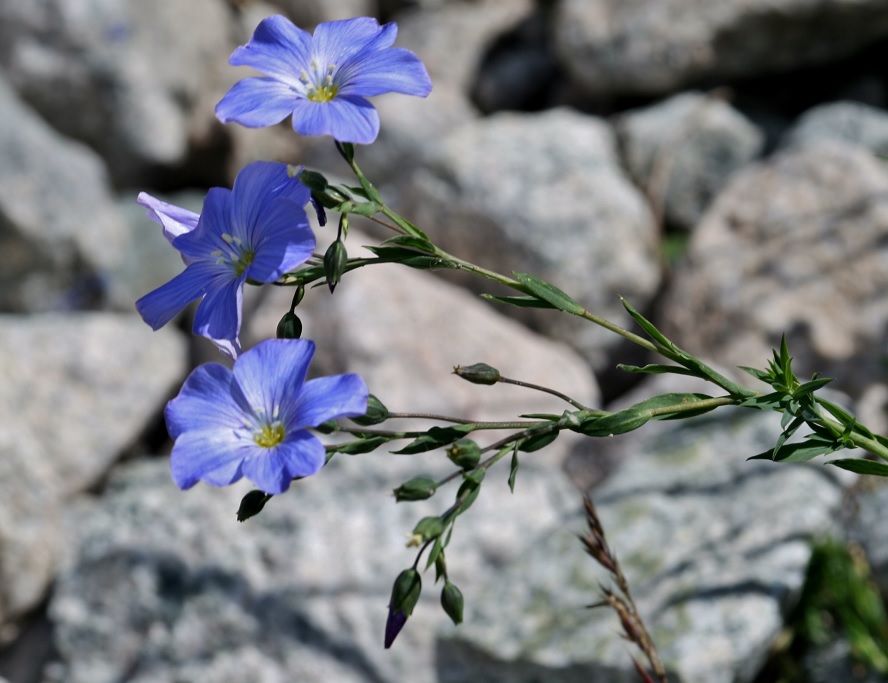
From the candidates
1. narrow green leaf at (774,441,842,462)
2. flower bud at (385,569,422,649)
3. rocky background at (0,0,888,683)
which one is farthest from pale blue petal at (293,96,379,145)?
rocky background at (0,0,888,683)

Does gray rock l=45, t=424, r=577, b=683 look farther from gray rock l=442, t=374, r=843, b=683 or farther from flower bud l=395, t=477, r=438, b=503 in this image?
flower bud l=395, t=477, r=438, b=503

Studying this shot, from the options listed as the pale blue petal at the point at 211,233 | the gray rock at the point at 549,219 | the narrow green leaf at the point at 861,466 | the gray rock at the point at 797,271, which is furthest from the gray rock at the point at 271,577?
the pale blue petal at the point at 211,233

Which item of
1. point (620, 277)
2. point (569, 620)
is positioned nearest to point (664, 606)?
point (569, 620)

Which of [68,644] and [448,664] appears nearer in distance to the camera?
[448,664]

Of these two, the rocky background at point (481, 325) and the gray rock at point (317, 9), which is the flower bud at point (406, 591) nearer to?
the rocky background at point (481, 325)

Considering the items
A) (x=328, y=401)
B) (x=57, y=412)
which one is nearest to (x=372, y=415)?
(x=328, y=401)

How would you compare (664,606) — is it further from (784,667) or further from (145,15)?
(145,15)
